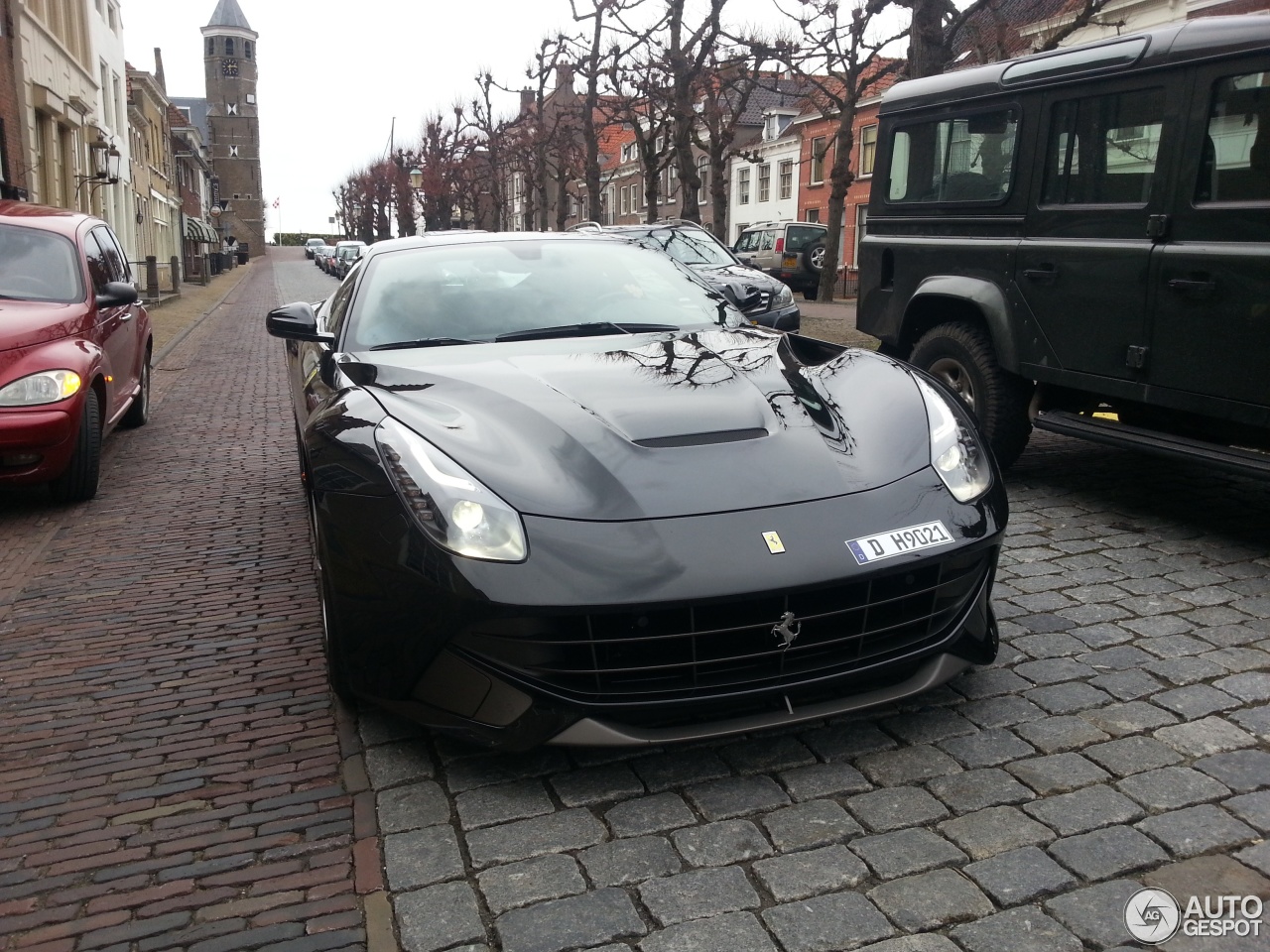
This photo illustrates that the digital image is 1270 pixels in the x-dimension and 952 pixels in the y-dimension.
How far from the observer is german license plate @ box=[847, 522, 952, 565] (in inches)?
109

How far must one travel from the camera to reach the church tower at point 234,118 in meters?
105

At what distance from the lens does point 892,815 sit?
2.67 m

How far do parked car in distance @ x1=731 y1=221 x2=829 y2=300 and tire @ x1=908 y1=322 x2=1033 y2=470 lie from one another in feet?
73.7

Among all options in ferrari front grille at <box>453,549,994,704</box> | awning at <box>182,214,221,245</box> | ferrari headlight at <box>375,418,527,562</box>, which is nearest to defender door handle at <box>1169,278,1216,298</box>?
ferrari front grille at <box>453,549,994,704</box>

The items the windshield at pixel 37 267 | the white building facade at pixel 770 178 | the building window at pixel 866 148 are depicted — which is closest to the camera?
the windshield at pixel 37 267

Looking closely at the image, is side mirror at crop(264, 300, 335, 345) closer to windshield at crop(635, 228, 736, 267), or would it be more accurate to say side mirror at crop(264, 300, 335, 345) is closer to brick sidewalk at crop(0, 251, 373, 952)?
brick sidewalk at crop(0, 251, 373, 952)

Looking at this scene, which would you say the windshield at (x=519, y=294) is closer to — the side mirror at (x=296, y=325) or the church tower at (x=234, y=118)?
the side mirror at (x=296, y=325)

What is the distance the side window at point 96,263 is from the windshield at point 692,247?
7.26 m

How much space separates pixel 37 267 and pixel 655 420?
208 inches

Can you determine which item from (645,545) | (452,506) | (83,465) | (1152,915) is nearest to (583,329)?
(452,506)

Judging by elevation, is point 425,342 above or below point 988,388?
above

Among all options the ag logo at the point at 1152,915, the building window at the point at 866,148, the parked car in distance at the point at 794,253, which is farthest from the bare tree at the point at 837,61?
the ag logo at the point at 1152,915

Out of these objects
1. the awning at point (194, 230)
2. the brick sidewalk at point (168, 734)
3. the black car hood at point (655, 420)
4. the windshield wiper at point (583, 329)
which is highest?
the awning at point (194, 230)

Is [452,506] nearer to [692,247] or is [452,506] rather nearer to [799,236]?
[692,247]
